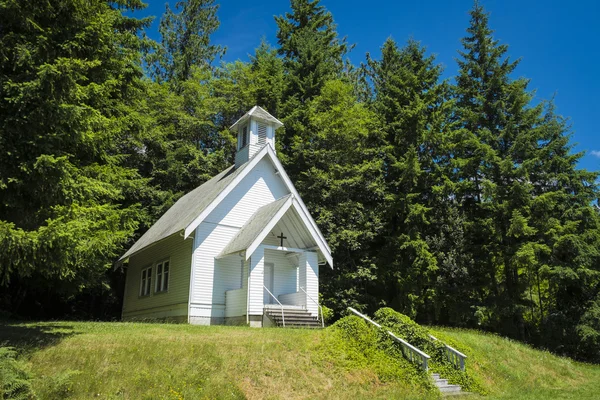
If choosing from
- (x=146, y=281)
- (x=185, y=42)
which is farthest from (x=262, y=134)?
(x=185, y=42)

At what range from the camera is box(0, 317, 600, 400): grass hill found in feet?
29.0

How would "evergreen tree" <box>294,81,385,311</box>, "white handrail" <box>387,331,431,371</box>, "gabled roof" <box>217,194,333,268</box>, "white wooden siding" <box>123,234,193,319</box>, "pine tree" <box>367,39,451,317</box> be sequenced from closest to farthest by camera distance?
"white handrail" <box>387,331,431,371</box> → "gabled roof" <box>217,194,333,268</box> → "white wooden siding" <box>123,234,193,319</box> → "pine tree" <box>367,39,451,317</box> → "evergreen tree" <box>294,81,385,311</box>

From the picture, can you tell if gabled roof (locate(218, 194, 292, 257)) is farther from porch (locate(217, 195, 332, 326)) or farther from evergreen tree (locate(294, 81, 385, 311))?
evergreen tree (locate(294, 81, 385, 311))

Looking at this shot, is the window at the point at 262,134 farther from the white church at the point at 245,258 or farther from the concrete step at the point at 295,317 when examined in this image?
the concrete step at the point at 295,317

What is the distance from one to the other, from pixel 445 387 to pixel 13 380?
10.1 meters

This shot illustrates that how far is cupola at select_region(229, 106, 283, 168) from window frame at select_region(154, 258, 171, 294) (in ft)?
20.4

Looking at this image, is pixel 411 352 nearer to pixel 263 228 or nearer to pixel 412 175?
pixel 263 228

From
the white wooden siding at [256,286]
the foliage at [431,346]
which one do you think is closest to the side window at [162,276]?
the white wooden siding at [256,286]

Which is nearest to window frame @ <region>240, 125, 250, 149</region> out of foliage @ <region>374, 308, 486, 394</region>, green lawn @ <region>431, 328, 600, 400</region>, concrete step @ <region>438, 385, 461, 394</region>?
foliage @ <region>374, 308, 486, 394</region>

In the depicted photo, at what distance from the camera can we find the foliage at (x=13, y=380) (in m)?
7.57

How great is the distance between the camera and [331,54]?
36781mm

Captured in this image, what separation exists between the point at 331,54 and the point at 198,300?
83.3 feet

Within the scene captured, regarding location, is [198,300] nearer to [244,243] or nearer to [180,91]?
[244,243]

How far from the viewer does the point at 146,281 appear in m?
23.4
